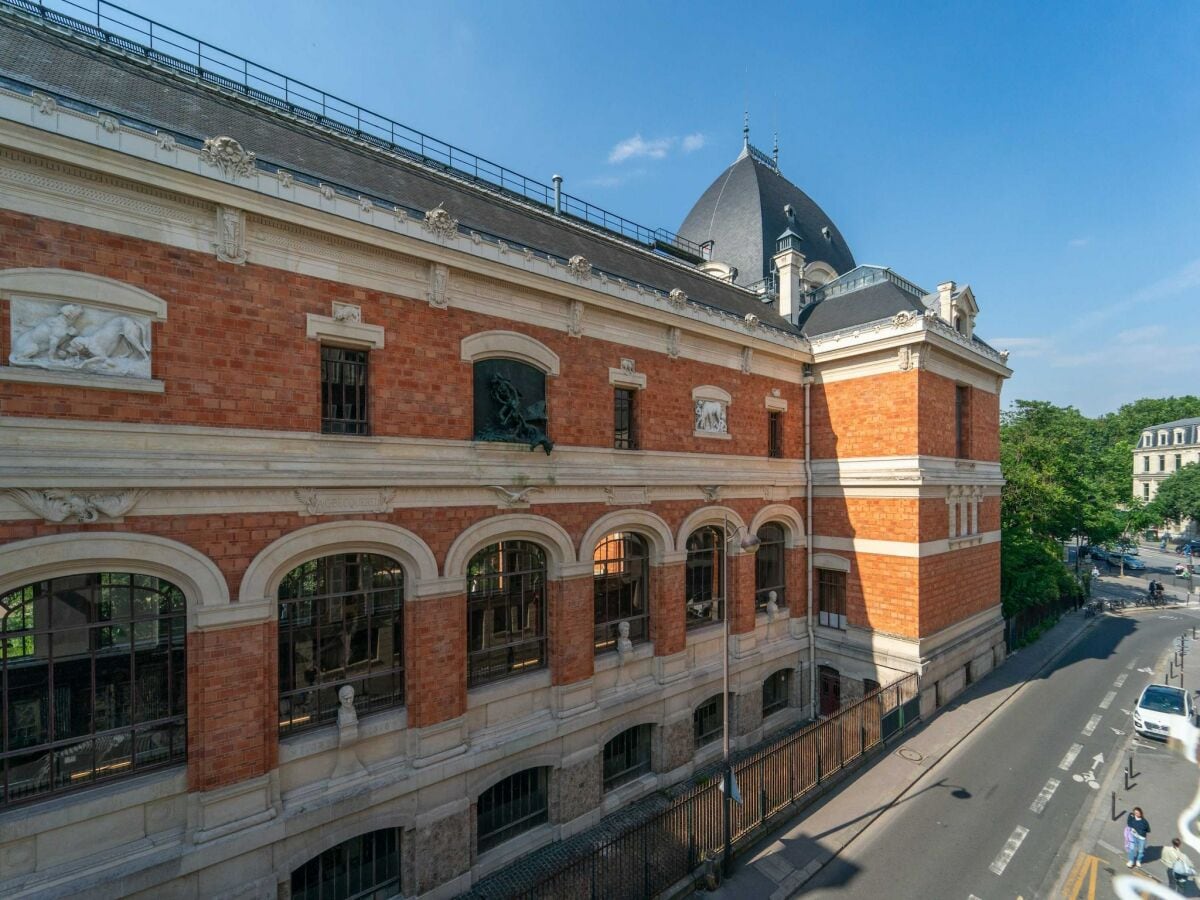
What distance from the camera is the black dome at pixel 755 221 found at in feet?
87.4

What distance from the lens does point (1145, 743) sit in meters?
16.3

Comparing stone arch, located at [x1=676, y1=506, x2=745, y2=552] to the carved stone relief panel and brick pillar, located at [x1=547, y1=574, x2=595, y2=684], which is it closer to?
Answer: brick pillar, located at [x1=547, y1=574, x2=595, y2=684]

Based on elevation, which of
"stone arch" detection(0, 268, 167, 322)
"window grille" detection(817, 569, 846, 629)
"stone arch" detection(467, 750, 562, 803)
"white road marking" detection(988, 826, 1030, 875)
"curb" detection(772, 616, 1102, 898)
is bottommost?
"curb" detection(772, 616, 1102, 898)

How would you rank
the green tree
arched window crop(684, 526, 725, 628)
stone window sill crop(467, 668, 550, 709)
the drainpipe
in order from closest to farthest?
stone window sill crop(467, 668, 550, 709)
arched window crop(684, 526, 725, 628)
the drainpipe
the green tree

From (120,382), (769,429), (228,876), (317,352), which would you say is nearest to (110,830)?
(228,876)

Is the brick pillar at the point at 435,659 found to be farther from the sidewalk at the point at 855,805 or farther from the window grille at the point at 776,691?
the window grille at the point at 776,691

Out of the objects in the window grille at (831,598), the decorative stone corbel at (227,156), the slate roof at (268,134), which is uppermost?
the slate roof at (268,134)

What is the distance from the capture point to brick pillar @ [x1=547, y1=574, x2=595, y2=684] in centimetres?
1291

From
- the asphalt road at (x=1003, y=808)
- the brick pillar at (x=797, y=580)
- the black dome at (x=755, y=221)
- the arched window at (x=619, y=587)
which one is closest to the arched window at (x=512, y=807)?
the arched window at (x=619, y=587)

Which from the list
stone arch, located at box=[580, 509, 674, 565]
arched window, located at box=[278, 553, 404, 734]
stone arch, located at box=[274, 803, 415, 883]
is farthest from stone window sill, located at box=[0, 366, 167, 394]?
stone arch, located at box=[580, 509, 674, 565]

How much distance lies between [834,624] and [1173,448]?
87.5m

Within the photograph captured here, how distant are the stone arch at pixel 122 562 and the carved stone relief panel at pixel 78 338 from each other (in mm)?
2519

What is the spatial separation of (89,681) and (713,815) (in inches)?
466

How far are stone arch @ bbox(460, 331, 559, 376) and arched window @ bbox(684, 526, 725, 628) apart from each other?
7.38 m
